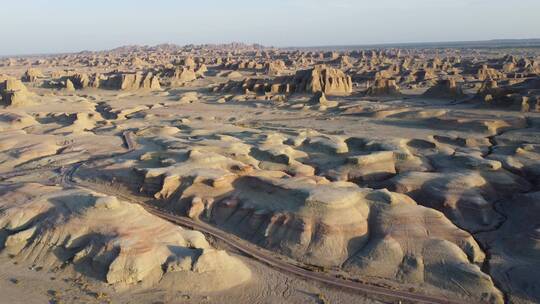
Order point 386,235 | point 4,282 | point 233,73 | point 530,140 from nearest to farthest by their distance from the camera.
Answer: point 4,282 < point 386,235 < point 530,140 < point 233,73

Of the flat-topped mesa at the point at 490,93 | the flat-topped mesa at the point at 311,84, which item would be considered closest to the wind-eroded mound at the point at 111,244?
the flat-topped mesa at the point at 490,93

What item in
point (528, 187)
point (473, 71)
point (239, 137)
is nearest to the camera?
point (528, 187)

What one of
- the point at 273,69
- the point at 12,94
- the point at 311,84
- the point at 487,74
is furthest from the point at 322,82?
the point at 12,94

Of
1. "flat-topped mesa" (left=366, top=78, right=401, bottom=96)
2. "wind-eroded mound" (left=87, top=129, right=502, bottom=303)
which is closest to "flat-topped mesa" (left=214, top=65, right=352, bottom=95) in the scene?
"flat-topped mesa" (left=366, top=78, right=401, bottom=96)

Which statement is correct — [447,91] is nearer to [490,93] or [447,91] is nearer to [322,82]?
[490,93]

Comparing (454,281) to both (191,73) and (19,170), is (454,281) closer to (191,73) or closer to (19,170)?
(19,170)

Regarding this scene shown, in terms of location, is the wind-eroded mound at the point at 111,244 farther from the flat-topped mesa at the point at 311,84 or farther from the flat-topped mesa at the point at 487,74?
the flat-topped mesa at the point at 487,74

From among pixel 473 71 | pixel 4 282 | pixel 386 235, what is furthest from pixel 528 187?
pixel 473 71
